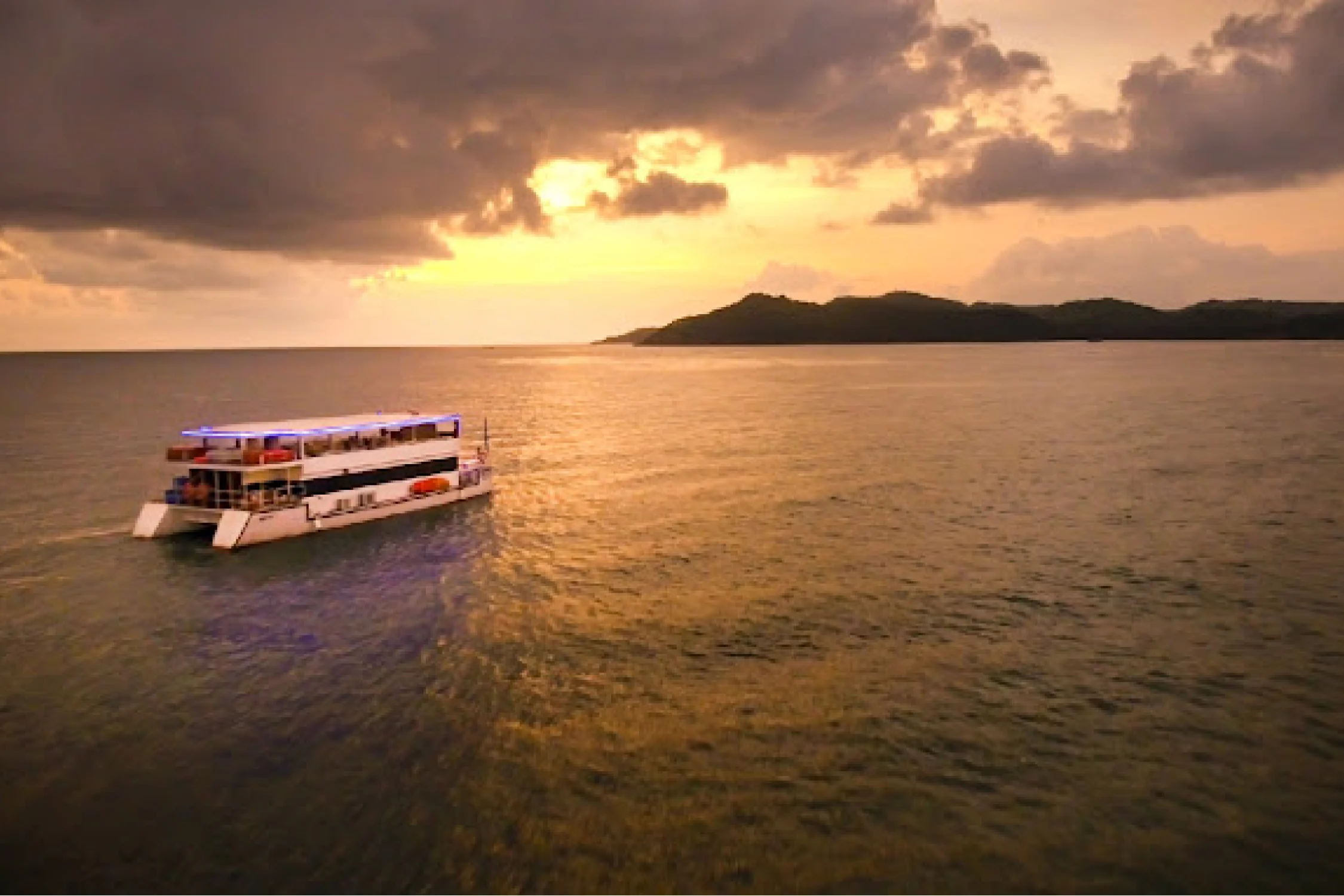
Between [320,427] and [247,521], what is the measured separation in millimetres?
8469

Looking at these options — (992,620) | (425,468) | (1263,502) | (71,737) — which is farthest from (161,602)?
(1263,502)

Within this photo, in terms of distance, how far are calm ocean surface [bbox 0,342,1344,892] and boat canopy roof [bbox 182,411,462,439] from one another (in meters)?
7.06

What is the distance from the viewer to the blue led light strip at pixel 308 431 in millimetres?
51031

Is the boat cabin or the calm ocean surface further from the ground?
the boat cabin

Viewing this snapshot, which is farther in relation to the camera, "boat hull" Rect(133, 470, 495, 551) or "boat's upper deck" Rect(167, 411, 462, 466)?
"boat's upper deck" Rect(167, 411, 462, 466)

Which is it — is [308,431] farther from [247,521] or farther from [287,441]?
[247,521]

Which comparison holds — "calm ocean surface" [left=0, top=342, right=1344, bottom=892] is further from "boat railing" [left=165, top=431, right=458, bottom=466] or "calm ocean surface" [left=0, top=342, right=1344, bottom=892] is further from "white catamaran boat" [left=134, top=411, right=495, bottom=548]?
"boat railing" [left=165, top=431, right=458, bottom=466]

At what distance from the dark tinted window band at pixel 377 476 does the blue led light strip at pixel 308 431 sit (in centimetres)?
305

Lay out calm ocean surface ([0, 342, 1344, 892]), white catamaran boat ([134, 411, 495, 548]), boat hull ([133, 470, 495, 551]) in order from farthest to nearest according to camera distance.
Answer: white catamaran boat ([134, 411, 495, 548]) → boat hull ([133, 470, 495, 551]) → calm ocean surface ([0, 342, 1344, 892])

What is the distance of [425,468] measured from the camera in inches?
2411

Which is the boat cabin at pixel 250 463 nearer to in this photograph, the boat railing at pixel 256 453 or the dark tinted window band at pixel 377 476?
the boat railing at pixel 256 453

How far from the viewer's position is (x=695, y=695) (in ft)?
92.8

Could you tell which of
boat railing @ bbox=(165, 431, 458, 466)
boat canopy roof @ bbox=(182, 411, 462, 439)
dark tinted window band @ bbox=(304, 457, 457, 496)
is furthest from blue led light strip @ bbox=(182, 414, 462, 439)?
dark tinted window band @ bbox=(304, 457, 457, 496)

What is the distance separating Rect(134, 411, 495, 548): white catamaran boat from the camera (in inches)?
1982
